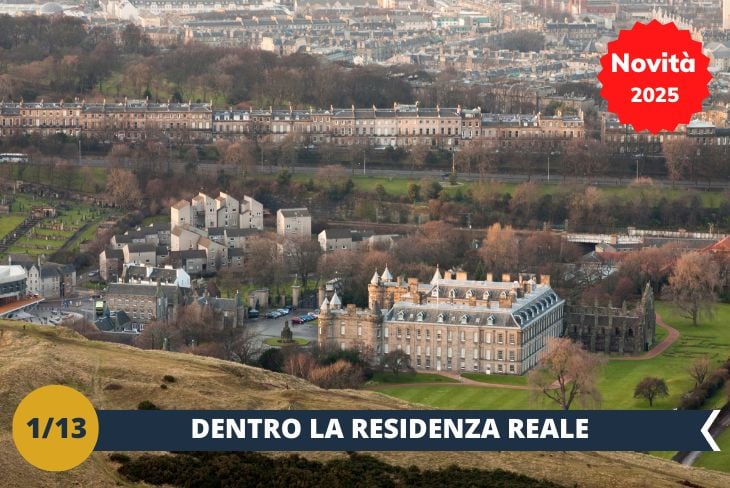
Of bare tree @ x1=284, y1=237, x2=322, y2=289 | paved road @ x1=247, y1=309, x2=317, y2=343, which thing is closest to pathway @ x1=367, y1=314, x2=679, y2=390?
paved road @ x1=247, y1=309, x2=317, y2=343

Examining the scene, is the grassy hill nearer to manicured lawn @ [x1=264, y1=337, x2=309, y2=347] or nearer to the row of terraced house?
manicured lawn @ [x1=264, y1=337, x2=309, y2=347]

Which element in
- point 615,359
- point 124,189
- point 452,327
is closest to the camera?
point 452,327

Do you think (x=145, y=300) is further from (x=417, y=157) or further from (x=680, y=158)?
(x=680, y=158)

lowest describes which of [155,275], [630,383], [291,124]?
[630,383]

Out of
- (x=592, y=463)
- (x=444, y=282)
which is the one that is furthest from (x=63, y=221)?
(x=592, y=463)

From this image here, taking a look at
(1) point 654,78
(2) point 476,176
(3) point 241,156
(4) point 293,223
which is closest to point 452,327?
(1) point 654,78

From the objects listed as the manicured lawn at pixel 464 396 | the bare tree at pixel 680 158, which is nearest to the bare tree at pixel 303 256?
the manicured lawn at pixel 464 396

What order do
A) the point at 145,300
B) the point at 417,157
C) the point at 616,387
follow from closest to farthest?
1. the point at 616,387
2. the point at 145,300
3. the point at 417,157
